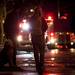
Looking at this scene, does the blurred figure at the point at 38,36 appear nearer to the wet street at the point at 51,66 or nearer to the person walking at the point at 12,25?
the wet street at the point at 51,66

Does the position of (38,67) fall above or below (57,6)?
below

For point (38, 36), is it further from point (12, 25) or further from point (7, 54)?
point (7, 54)

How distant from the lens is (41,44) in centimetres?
1128

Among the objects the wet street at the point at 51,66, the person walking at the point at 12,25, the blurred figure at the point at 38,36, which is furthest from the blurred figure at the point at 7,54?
the blurred figure at the point at 38,36

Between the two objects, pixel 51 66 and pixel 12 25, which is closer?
pixel 12 25

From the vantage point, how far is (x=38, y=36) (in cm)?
1122

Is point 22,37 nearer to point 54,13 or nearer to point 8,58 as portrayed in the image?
point 8,58

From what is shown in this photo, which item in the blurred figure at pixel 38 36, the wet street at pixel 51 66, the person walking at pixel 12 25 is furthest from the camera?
the person walking at pixel 12 25

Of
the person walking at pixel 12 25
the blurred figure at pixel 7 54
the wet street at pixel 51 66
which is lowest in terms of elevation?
the wet street at pixel 51 66

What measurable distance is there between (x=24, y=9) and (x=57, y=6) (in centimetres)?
6016

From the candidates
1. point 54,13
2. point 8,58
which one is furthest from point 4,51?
point 54,13

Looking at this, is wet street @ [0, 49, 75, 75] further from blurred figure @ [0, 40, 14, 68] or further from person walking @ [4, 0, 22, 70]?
person walking @ [4, 0, 22, 70]

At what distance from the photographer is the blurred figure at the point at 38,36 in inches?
439

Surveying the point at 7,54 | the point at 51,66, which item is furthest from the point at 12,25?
the point at 51,66
